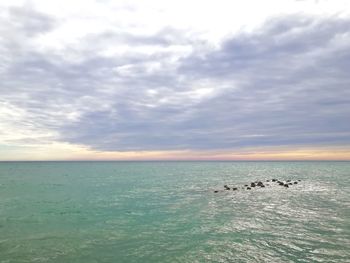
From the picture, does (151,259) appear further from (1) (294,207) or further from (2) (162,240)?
(1) (294,207)

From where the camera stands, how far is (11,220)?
32.1 meters

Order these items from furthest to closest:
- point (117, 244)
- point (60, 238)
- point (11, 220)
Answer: point (11, 220)
point (60, 238)
point (117, 244)

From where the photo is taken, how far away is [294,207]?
39625 mm

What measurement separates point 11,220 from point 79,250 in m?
15.4

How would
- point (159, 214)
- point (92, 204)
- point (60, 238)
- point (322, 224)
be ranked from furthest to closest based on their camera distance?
point (92, 204)
point (159, 214)
point (322, 224)
point (60, 238)

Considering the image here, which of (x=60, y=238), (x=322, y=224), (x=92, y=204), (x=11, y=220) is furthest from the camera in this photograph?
(x=92, y=204)

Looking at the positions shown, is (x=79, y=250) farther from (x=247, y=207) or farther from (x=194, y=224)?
(x=247, y=207)

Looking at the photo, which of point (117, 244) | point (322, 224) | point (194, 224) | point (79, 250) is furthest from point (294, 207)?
point (79, 250)

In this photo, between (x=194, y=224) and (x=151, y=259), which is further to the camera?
(x=194, y=224)

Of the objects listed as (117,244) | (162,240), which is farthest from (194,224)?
(117,244)

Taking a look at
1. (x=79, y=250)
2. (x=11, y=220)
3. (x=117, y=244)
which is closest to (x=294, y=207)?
(x=117, y=244)

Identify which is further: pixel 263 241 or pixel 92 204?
pixel 92 204

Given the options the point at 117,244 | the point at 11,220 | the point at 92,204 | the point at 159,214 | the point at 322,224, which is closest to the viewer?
the point at 117,244

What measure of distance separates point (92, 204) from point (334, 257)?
106ft
